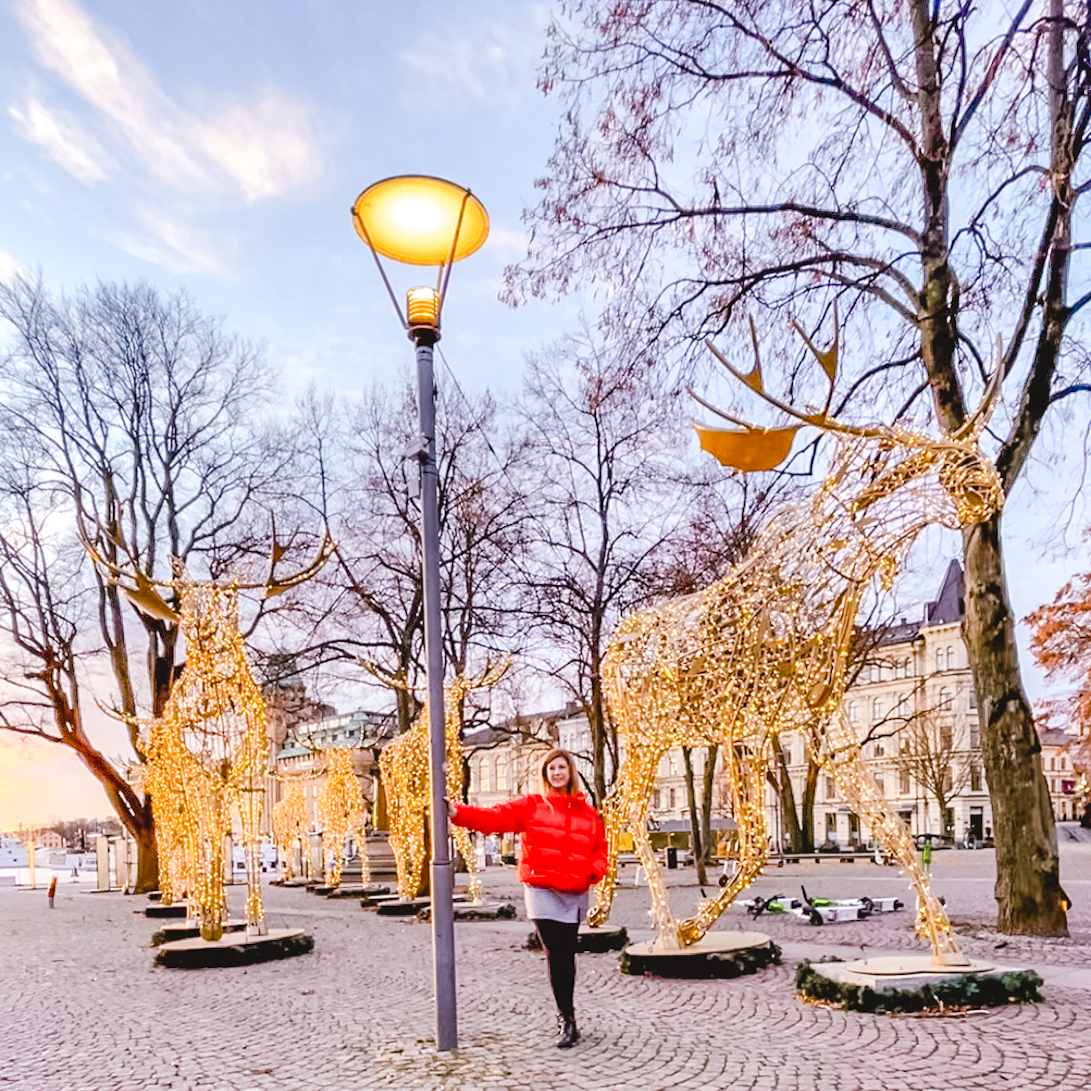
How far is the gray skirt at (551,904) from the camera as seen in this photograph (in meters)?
5.98

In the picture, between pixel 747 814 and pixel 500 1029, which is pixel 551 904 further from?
pixel 747 814

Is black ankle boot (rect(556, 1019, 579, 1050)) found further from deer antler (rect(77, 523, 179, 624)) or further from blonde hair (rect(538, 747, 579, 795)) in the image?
deer antler (rect(77, 523, 179, 624))

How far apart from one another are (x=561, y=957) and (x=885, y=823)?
2549 millimetres

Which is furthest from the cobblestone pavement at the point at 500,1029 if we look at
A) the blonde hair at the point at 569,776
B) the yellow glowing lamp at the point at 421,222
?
the yellow glowing lamp at the point at 421,222

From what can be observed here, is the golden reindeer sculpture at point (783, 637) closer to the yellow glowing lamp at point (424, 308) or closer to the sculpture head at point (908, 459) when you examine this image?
the sculpture head at point (908, 459)

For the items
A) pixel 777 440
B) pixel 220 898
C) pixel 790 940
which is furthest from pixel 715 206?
pixel 220 898

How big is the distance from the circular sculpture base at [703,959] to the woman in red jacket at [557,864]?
8.18ft

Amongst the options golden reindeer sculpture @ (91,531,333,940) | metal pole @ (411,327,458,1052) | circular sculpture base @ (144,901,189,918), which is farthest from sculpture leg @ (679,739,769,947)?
circular sculpture base @ (144,901,189,918)

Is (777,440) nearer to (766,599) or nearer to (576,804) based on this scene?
(766,599)

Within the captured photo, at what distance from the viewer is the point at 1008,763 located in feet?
35.3

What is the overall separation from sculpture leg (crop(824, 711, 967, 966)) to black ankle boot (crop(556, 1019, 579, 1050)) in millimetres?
2387

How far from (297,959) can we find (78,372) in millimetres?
18628

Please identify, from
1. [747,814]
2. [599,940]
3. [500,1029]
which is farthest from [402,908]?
[500,1029]

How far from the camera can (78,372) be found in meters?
24.9
